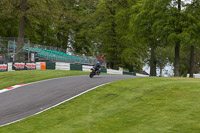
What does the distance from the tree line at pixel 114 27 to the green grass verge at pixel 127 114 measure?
1995 centimetres

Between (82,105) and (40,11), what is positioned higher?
(40,11)

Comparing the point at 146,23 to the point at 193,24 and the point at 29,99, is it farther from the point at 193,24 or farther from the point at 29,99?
the point at 29,99

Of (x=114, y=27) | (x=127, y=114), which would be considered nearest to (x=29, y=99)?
(x=127, y=114)

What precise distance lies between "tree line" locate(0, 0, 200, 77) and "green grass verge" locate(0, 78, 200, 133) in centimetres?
1995

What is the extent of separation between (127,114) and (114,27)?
36288 millimetres

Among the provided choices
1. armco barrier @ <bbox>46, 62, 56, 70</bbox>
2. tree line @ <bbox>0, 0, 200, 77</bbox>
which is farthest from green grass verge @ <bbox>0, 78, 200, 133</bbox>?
tree line @ <bbox>0, 0, 200, 77</bbox>

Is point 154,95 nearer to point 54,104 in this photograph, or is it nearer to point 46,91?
point 54,104

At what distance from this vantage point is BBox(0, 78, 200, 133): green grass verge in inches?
320

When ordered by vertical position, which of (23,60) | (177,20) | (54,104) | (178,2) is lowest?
(54,104)

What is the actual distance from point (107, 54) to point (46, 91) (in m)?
30.7

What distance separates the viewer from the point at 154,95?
38.7ft

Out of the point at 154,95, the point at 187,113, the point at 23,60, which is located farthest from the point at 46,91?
the point at 23,60

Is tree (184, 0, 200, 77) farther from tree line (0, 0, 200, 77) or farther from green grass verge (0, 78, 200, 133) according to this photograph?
green grass verge (0, 78, 200, 133)

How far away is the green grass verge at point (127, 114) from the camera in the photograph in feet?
26.7
